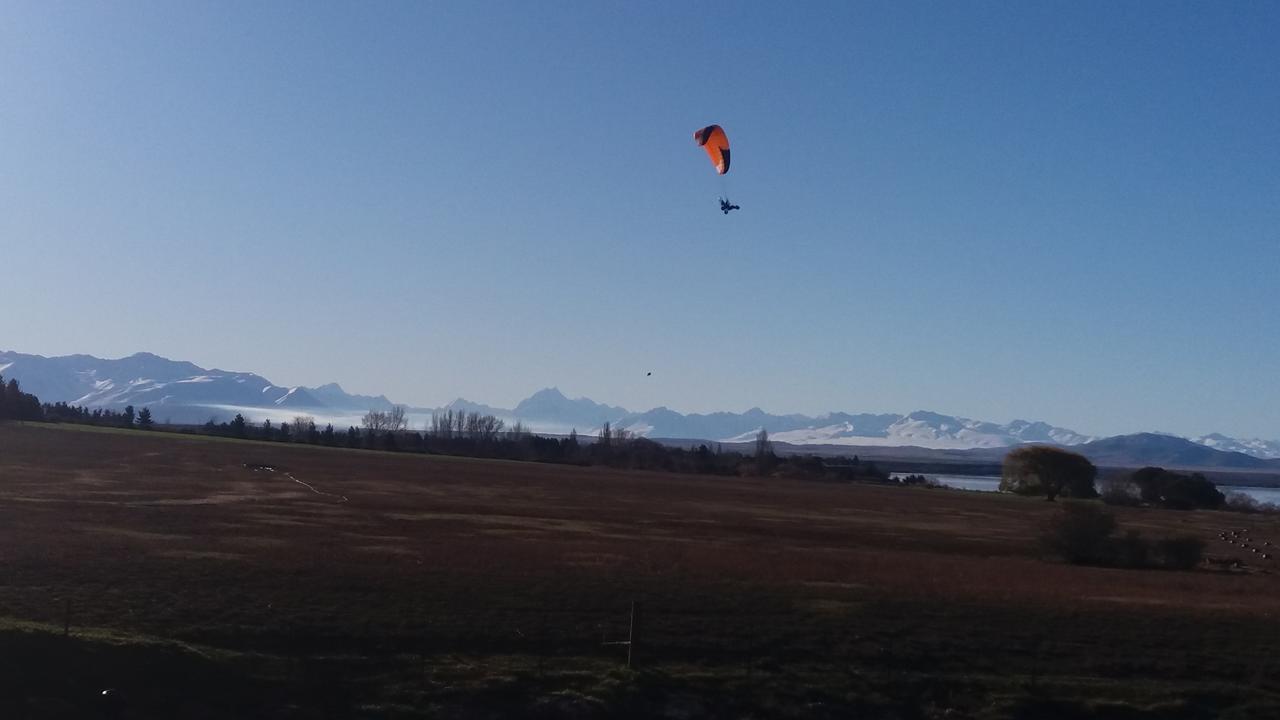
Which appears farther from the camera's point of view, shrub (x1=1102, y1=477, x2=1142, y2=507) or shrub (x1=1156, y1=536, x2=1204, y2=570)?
shrub (x1=1102, y1=477, x2=1142, y2=507)

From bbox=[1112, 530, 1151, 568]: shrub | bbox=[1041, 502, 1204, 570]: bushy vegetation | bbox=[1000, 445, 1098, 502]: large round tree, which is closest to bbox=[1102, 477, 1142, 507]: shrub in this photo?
bbox=[1000, 445, 1098, 502]: large round tree

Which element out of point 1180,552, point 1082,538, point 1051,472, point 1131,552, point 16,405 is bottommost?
point 1131,552

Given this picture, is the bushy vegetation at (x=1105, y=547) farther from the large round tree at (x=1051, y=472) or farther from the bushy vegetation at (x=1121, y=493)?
the large round tree at (x=1051, y=472)

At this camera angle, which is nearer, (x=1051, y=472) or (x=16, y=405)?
(x=1051, y=472)

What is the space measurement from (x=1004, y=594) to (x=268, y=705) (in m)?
24.7

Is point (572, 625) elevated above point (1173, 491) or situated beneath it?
situated beneath

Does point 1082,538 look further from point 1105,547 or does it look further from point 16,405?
point 16,405

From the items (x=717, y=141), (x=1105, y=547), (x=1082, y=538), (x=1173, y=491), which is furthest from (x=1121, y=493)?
(x=717, y=141)

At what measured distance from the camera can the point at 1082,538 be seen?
55125 millimetres

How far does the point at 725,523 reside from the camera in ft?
226

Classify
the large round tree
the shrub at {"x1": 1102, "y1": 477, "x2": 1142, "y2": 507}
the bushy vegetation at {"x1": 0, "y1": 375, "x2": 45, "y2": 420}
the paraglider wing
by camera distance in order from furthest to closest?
the bushy vegetation at {"x1": 0, "y1": 375, "x2": 45, "y2": 420} < the large round tree < the shrub at {"x1": 1102, "y1": 477, "x2": 1142, "y2": 507} < the paraglider wing

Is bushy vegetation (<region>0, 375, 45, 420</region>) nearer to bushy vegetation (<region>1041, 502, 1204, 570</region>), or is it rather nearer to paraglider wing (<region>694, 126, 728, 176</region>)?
paraglider wing (<region>694, 126, 728, 176</region>)

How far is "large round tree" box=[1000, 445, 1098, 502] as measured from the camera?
135 m

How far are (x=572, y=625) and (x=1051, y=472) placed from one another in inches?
4738
